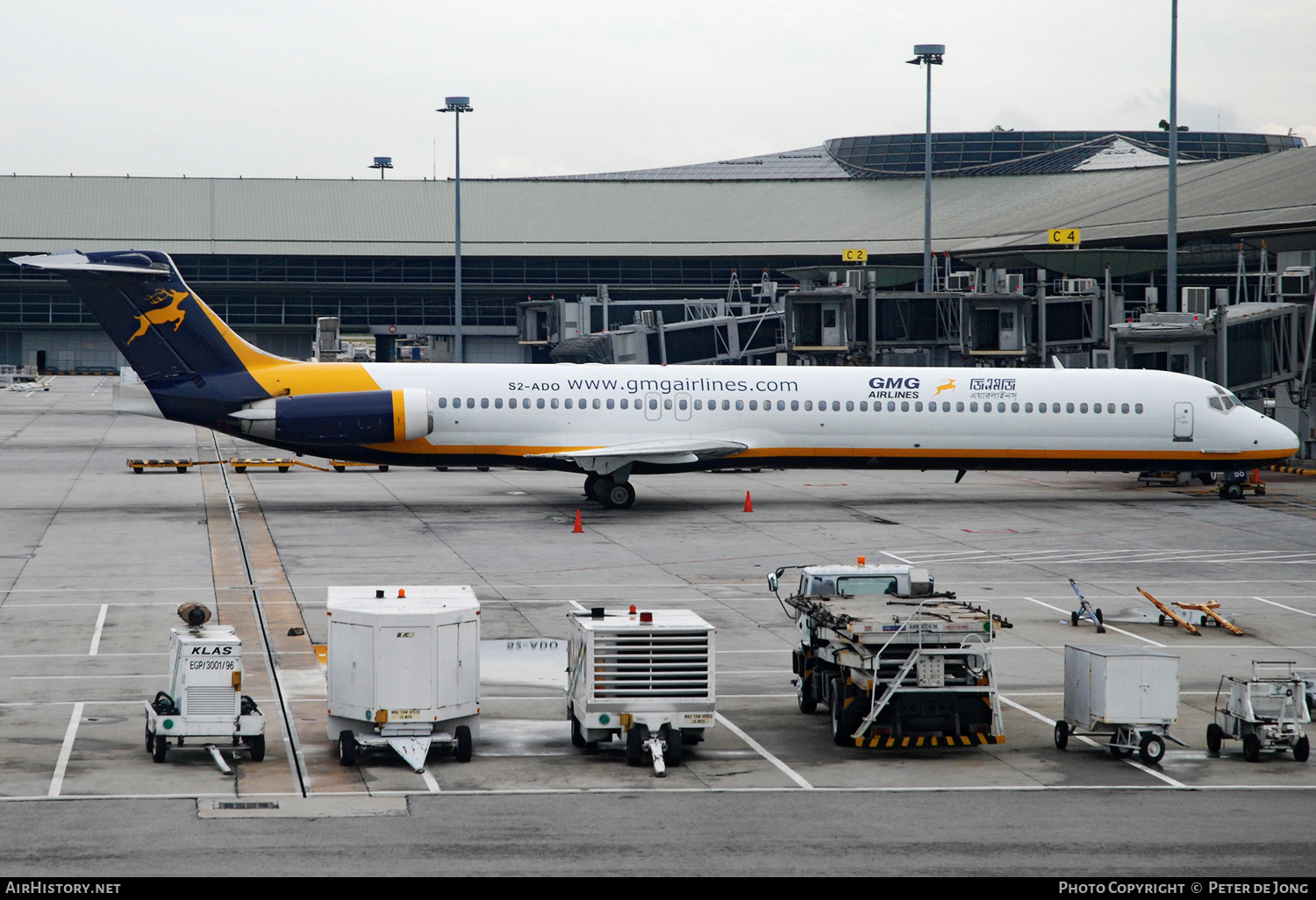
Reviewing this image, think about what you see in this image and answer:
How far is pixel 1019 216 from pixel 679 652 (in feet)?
316

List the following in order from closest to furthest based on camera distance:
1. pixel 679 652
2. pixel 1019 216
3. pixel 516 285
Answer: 1. pixel 679 652
2. pixel 1019 216
3. pixel 516 285

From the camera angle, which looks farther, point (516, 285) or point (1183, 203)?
point (516, 285)

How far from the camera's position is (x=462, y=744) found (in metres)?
15.4

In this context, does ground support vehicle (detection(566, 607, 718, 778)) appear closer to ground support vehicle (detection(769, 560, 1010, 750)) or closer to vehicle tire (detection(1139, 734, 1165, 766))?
ground support vehicle (detection(769, 560, 1010, 750))

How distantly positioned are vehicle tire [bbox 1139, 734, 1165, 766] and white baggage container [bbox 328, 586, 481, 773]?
7.61m

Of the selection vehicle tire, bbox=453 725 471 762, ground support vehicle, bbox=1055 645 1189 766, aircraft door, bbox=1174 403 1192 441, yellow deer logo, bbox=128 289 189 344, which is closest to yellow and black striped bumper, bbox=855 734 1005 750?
ground support vehicle, bbox=1055 645 1189 766

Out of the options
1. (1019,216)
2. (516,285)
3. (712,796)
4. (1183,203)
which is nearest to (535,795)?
(712,796)

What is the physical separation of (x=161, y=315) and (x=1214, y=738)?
28.0 m

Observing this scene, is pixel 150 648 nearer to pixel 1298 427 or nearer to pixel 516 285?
pixel 1298 427

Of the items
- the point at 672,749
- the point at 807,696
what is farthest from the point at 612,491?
the point at 672,749

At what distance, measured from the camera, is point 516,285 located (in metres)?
128

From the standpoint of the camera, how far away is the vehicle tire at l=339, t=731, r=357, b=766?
594 inches

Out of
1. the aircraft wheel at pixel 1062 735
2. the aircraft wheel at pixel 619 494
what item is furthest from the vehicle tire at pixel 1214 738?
the aircraft wheel at pixel 619 494

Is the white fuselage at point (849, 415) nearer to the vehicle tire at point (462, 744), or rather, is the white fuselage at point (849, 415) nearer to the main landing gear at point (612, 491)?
the main landing gear at point (612, 491)
